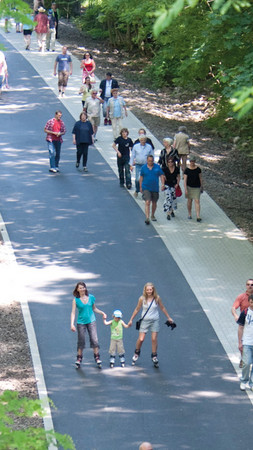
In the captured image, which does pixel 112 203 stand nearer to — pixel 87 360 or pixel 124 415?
pixel 87 360

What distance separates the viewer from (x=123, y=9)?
28.8 m

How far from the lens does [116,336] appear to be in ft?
43.5

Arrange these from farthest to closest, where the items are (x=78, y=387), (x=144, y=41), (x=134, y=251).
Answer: (x=144, y=41), (x=134, y=251), (x=78, y=387)

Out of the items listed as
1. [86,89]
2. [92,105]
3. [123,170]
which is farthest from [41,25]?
[123,170]

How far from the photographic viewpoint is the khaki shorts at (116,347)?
525 inches

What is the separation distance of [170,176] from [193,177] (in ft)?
1.67

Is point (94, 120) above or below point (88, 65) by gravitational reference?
below

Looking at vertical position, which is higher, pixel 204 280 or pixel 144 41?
pixel 144 41

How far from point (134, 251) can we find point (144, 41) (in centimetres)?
2027

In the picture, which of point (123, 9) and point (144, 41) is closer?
point (123, 9)

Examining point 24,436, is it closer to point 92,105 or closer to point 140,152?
point 140,152

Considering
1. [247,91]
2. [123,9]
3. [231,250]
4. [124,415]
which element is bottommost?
[124,415]

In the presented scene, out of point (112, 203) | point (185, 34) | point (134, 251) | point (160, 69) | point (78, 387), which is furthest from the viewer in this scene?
point (160, 69)

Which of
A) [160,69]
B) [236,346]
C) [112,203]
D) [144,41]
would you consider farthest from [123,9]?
[236,346]
